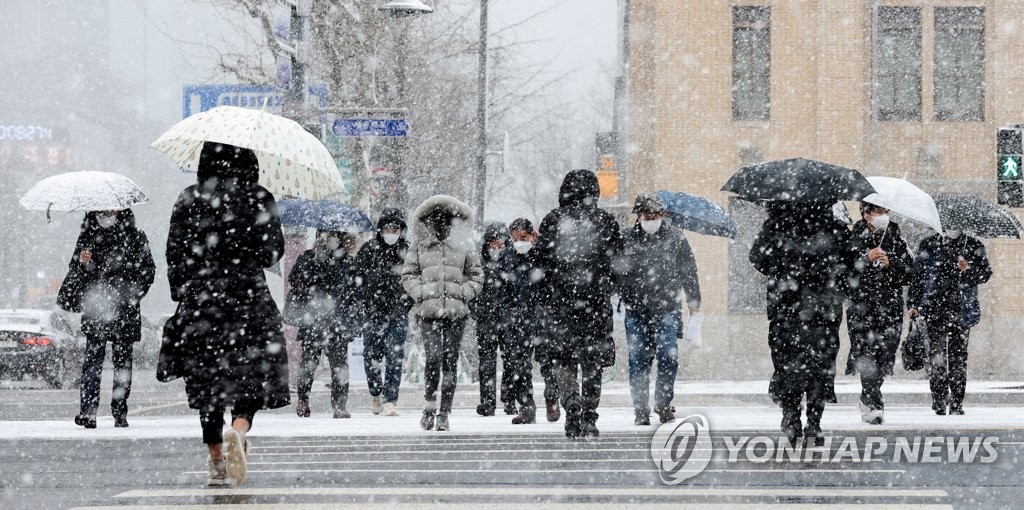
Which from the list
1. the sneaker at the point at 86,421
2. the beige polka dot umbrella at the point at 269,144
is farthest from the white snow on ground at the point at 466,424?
the beige polka dot umbrella at the point at 269,144

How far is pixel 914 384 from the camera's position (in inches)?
800

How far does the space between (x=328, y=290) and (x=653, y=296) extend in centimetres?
353

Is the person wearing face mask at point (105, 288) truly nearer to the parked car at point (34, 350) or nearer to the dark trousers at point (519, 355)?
the dark trousers at point (519, 355)

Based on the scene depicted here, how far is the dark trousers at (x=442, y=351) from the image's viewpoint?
11453 millimetres

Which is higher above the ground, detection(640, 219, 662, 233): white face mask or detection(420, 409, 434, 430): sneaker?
detection(640, 219, 662, 233): white face mask

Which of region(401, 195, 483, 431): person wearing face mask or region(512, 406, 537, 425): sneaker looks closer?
region(401, 195, 483, 431): person wearing face mask

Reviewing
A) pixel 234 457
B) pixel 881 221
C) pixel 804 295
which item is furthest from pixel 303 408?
pixel 234 457

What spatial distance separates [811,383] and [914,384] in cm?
1193

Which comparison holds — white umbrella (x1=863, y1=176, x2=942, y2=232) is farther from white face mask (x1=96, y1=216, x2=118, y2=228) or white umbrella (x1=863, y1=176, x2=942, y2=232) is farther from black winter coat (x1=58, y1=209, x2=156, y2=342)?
white face mask (x1=96, y1=216, x2=118, y2=228)

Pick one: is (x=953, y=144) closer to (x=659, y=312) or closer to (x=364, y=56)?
(x=364, y=56)

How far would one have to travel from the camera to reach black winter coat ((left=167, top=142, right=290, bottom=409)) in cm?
743

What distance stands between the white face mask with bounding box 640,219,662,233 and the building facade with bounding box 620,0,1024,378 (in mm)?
13226

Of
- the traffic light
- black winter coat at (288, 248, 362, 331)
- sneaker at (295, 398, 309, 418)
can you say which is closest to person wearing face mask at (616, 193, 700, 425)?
black winter coat at (288, 248, 362, 331)

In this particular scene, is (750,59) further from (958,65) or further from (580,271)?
(580,271)
